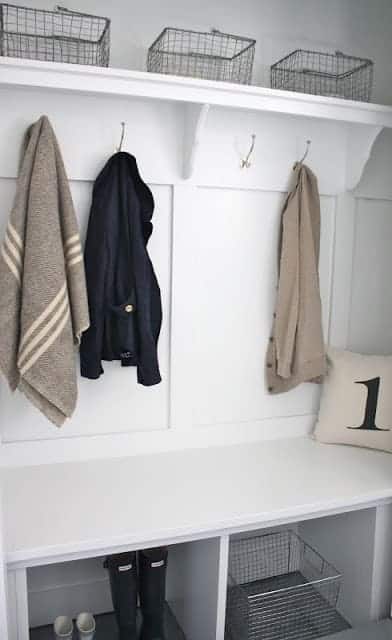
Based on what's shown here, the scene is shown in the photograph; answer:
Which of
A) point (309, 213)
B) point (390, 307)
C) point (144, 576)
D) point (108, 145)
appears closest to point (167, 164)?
point (108, 145)

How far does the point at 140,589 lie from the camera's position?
6.17 ft

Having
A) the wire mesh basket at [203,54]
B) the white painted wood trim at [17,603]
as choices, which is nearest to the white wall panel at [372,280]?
the wire mesh basket at [203,54]

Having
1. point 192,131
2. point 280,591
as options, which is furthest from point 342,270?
point 280,591

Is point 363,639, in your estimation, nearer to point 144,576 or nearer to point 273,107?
point 144,576

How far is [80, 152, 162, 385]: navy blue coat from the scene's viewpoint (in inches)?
71.4

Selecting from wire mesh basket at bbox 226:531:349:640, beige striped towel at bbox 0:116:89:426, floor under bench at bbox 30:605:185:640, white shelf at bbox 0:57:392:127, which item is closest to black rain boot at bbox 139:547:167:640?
floor under bench at bbox 30:605:185:640

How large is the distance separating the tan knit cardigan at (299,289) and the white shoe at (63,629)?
111cm

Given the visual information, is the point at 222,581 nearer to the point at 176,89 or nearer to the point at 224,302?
the point at 224,302

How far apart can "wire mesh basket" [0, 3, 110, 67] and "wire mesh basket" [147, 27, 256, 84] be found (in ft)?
0.63

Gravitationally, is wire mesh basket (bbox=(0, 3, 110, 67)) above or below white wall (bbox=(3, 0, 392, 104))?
below

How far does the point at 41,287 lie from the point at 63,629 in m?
1.09

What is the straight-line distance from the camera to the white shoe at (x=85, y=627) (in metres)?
1.77

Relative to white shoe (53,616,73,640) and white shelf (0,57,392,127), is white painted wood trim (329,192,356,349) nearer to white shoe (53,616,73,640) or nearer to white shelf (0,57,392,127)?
white shelf (0,57,392,127)

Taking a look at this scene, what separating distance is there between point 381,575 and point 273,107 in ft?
5.31
